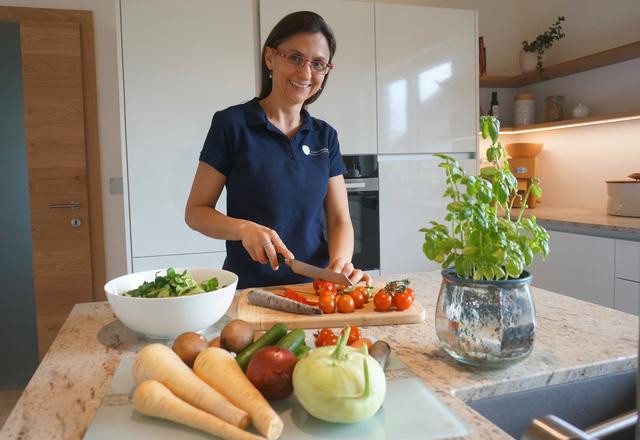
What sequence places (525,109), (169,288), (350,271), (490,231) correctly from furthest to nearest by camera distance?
(525,109)
(350,271)
(169,288)
(490,231)

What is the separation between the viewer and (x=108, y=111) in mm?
3041

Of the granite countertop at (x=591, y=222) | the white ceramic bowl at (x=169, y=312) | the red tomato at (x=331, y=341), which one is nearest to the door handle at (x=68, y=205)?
the white ceramic bowl at (x=169, y=312)

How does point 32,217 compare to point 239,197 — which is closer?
point 239,197

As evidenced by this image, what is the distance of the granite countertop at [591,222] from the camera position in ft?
8.02

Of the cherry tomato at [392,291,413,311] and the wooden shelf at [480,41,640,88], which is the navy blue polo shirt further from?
the wooden shelf at [480,41,640,88]

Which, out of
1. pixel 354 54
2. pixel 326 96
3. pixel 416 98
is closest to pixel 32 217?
pixel 326 96

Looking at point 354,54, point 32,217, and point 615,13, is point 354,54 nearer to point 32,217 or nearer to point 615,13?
point 615,13

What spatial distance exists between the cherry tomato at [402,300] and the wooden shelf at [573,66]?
2366 mm

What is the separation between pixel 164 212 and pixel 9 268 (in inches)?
44.8

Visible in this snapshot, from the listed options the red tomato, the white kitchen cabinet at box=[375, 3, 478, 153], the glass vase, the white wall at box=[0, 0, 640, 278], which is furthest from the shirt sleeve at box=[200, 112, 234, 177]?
the white wall at box=[0, 0, 640, 278]

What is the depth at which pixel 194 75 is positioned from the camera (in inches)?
105

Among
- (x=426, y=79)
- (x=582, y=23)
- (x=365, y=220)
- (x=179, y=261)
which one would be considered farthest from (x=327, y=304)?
(x=582, y=23)

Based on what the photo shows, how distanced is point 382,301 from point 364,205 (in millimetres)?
1806

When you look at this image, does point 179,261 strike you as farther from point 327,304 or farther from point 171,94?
point 327,304
